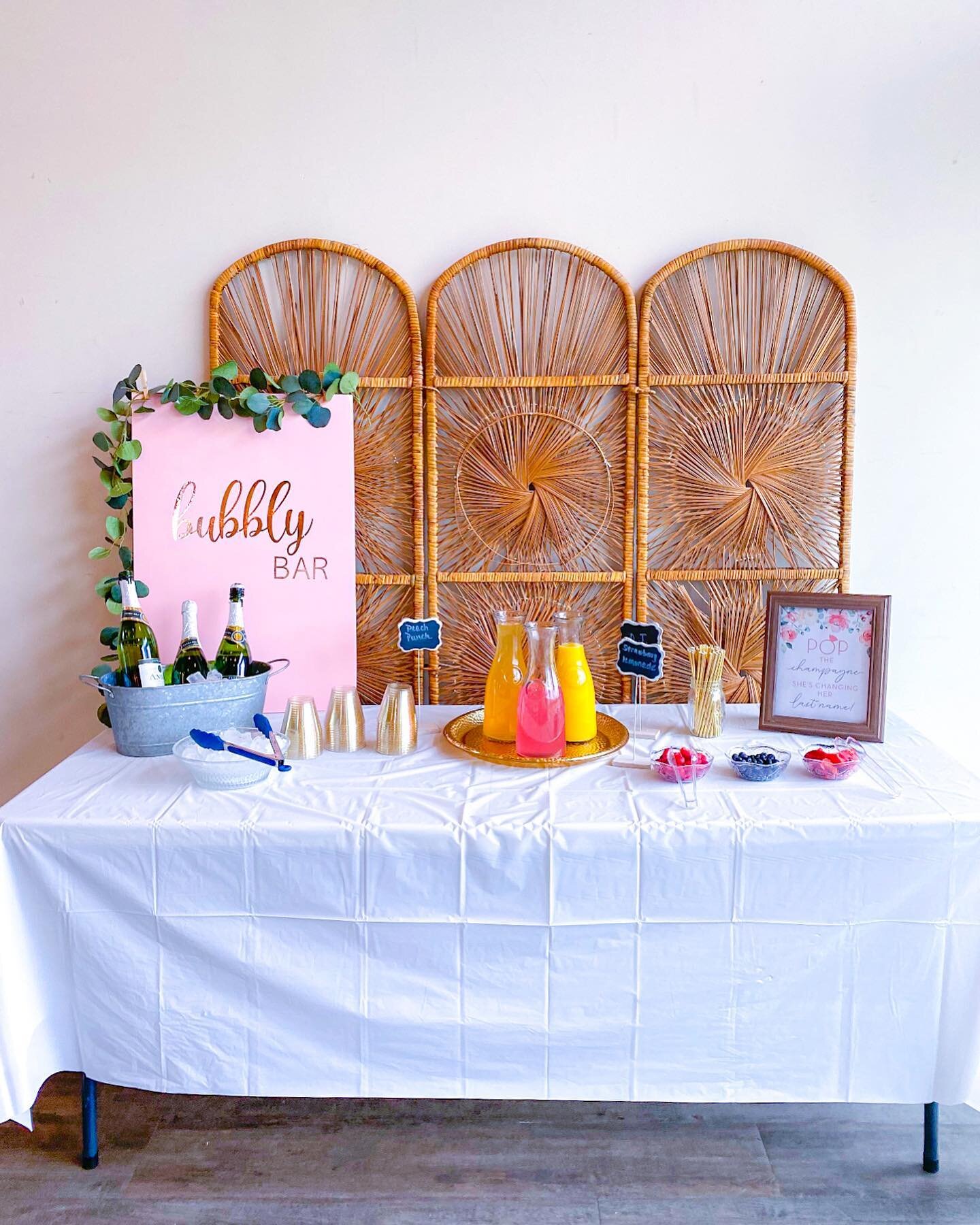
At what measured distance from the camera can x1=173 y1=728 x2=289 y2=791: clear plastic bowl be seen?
4.20 ft

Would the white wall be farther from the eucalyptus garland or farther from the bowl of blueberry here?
the bowl of blueberry

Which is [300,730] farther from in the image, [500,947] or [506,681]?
[500,947]

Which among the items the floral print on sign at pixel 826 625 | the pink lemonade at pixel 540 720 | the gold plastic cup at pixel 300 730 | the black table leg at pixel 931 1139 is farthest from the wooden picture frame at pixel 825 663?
the gold plastic cup at pixel 300 730

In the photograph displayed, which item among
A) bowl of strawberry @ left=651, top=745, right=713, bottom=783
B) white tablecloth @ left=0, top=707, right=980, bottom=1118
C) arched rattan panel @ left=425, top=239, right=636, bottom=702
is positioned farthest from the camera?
arched rattan panel @ left=425, top=239, right=636, bottom=702

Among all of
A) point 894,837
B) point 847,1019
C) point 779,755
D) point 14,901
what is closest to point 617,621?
point 779,755

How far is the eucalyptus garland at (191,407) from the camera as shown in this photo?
62.5 inches

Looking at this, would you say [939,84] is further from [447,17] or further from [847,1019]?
[847,1019]

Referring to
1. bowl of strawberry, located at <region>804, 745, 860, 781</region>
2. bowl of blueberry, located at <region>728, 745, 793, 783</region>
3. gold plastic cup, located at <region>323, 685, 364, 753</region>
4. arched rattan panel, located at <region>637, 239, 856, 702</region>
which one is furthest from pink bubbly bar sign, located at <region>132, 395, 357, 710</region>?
bowl of strawberry, located at <region>804, 745, 860, 781</region>

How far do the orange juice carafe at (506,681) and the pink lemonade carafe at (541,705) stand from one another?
0.06 m

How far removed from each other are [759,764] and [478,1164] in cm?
78

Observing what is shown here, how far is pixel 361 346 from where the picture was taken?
5.48 feet

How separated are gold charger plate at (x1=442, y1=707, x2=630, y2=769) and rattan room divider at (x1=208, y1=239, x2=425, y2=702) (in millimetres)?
288

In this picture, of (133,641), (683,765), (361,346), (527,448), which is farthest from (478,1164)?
(361,346)

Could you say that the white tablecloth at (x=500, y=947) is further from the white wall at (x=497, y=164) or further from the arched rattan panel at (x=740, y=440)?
the white wall at (x=497, y=164)
